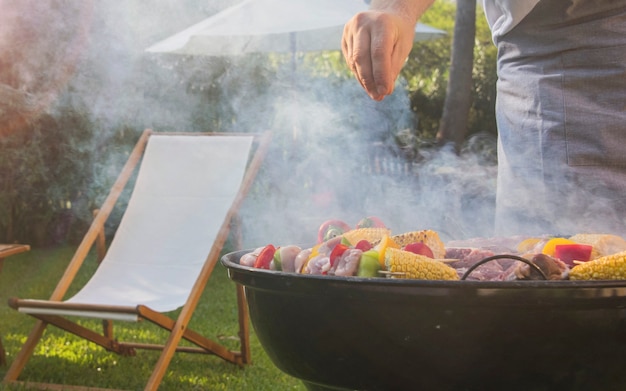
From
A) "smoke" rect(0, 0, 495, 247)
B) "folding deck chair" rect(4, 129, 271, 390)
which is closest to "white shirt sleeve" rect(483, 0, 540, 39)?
"smoke" rect(0, 0, 495, 247)

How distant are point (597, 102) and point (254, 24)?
16.5 ft

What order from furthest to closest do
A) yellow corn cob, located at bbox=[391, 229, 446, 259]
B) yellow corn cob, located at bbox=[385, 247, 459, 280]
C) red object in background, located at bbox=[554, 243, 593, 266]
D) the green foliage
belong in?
1. the green foliage
2. yellow corn cob, located at bbox=[391, 229, 446, 259]
3. red object in background, located at bbox=[554, 243, 593, 266]
4. yellow corn cob, located at bbox=[385, 247, 459, 280]

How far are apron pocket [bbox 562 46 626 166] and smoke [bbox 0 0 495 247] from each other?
135 centimetres

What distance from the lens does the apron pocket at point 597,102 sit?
2.01 m

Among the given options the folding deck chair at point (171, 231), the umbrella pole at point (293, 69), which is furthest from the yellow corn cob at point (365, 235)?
the umbrella pole at point (293, 69)

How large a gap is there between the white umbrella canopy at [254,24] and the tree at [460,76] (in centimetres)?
152

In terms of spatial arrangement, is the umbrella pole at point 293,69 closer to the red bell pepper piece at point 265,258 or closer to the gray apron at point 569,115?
the gray apron at point 569,115

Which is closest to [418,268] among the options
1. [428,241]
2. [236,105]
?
[428,241]

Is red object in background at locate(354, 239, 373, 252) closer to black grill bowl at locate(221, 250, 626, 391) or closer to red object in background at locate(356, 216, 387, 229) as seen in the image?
black grill bowl at locate(221, 250, 626, 391)

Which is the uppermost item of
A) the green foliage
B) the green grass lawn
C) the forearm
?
the green foliage

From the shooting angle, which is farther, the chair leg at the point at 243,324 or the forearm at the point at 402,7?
the chair leg at the point at 243,324

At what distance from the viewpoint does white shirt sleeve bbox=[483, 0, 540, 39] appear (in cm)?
203

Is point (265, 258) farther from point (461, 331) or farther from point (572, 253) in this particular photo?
point (572, 253)

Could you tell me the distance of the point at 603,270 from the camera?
A: 49.8 inches
